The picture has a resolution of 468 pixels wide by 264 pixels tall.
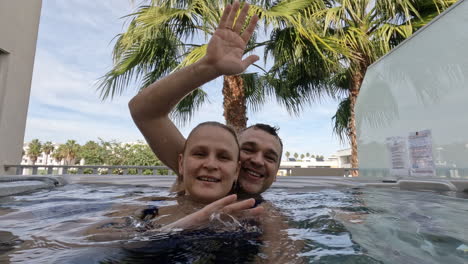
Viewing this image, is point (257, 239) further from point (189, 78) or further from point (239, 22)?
point (239, 22)

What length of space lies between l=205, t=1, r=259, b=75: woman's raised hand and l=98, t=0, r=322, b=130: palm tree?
2.87 meters

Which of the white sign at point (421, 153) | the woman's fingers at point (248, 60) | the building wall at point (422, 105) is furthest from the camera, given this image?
the white sign at point (421, 153)

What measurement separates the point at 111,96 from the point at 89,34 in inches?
248

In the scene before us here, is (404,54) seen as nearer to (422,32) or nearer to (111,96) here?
(422,32)

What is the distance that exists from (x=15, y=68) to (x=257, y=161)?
525cm

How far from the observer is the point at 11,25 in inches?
196

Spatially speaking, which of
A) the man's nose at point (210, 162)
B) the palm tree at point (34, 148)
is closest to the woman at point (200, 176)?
the man's nose at point (210, 162)

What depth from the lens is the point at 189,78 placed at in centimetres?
141

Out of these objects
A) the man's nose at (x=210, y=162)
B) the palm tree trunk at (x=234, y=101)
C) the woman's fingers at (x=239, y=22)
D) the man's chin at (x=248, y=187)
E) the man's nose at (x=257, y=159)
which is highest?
the palm tree trunk at (x=234, y=101)

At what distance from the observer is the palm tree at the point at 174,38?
15.0 ft

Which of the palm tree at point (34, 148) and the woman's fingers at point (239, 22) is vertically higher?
the palm tree at point (34, 148)

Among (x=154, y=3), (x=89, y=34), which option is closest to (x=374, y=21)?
(x=154, y=3)

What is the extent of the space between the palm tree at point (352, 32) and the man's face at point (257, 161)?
3.17 metres

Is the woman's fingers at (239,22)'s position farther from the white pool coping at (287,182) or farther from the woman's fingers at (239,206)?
the white pool coping at (287,182)
